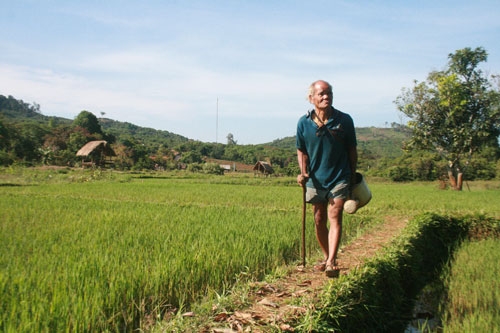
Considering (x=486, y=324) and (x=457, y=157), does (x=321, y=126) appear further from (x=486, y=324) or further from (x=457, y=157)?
(x=457, y=157)

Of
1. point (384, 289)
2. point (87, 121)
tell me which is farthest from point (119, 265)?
point (87, 121)

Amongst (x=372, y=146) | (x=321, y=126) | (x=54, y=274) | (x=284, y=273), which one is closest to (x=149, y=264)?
(x=54, y=274)

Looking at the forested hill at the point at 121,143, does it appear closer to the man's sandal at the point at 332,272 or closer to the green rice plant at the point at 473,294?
the green rice plant at the point at 473,294

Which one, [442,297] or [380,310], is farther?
[442,297]

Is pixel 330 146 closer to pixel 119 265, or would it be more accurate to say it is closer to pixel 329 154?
pixel 329 154

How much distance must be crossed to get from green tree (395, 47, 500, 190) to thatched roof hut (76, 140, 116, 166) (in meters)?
22.6

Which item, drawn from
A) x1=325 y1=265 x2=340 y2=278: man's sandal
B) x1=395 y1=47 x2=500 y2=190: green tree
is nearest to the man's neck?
x1=325 y1=265 x2=340 y2=278: man's sandal

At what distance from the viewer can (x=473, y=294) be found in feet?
10.6

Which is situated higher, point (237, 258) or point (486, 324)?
point (237, 258)

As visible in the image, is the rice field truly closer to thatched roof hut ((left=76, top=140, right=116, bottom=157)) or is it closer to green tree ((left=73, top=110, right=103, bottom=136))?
thatched roof hut ((left=76, top=140, right=116, bottom=157))

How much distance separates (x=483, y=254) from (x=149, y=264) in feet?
13.9

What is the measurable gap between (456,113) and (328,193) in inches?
778

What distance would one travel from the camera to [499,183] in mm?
23812

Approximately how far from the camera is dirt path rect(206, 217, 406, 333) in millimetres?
1743
